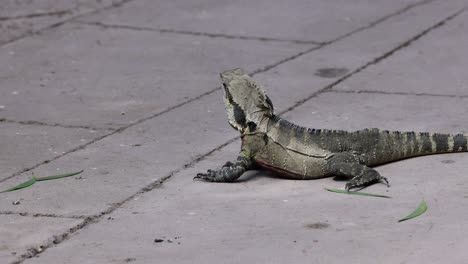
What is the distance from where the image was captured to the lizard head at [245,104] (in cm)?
704

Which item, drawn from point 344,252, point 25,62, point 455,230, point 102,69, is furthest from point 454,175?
point 25,62

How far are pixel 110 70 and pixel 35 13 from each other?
8.84 feet

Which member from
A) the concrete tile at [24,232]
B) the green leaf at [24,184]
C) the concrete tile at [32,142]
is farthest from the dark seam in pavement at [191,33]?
the concrete tile at [24,232]

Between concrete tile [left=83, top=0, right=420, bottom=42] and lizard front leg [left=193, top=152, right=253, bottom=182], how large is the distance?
4335mm

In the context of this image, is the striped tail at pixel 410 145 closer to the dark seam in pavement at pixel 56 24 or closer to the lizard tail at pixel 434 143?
the lizard tail at pixel 434 143

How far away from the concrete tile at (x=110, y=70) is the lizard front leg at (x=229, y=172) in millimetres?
1806

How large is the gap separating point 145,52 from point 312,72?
1942 millimetres

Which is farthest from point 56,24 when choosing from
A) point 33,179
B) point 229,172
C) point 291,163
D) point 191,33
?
point 291,163

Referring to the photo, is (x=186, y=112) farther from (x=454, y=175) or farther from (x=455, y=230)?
(x=455, y=230)

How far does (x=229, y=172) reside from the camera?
6.93 meters

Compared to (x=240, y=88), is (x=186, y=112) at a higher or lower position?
lower

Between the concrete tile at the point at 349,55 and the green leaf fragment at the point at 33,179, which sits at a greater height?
the concrete tile at the point at 349,55

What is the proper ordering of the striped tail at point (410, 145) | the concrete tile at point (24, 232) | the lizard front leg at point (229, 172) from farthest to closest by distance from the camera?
1. the striped tail at point (410, 145)
2. the lizard front leg at point (229, 172)
3. the concrete tile at point (24, 232)

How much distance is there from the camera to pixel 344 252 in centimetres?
559
